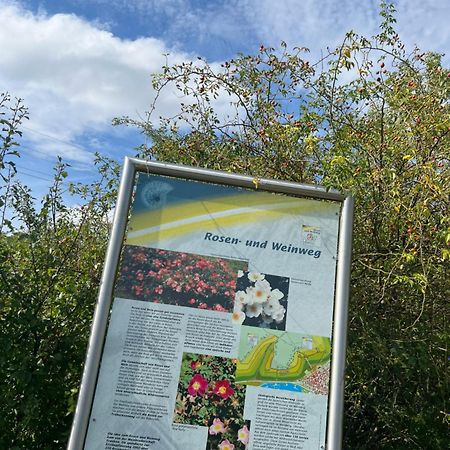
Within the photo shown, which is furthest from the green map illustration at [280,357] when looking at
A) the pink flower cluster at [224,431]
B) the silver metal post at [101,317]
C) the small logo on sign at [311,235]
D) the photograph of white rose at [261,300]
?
the silver metal post at [101,317]

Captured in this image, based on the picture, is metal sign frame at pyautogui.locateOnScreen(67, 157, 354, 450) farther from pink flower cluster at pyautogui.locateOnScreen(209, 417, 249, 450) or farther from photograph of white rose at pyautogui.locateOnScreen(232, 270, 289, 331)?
pink flower cluster at pyautogui.locateOnScreen(209, 417, 249, 450)

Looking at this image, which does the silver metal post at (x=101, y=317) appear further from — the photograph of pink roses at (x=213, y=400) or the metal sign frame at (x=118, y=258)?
the photograph of pink roses at (x=213, y=400)

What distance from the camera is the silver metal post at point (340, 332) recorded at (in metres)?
2.54

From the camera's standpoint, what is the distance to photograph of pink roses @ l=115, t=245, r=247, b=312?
264cm

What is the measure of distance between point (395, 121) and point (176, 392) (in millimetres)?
2424

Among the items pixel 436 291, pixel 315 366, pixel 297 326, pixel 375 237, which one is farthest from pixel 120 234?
pixel 436 291

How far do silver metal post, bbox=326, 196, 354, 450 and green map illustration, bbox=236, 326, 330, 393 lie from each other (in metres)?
0.05

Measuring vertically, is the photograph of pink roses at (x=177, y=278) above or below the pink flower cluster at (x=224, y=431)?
above

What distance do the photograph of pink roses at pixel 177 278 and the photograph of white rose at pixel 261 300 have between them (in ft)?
0.15

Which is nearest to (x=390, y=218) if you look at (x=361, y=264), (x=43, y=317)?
(x=361, y=264)

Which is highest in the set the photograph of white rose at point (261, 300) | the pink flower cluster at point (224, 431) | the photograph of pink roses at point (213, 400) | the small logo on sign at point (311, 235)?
the small logo on sign at point (311, 235)

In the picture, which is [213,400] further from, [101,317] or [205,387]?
[101,317]

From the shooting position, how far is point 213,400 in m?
2.54

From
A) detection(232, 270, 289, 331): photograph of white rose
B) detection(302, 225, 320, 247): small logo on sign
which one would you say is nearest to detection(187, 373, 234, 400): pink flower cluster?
detection(232, 270, 289, 331): photograph of white rose
